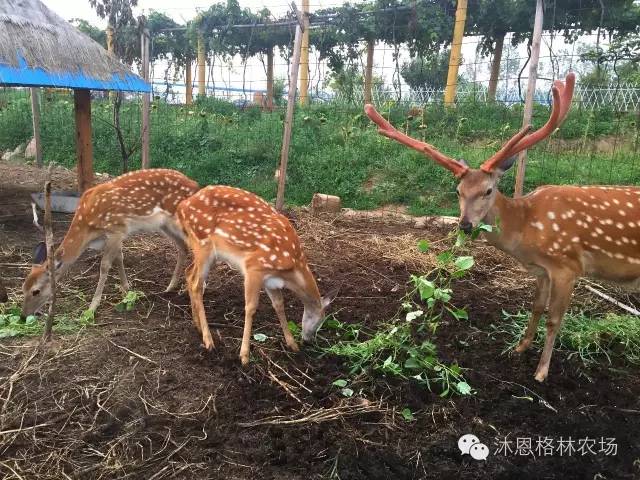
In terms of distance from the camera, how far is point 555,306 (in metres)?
3.68

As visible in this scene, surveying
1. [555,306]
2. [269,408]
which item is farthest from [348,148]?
[269,408]

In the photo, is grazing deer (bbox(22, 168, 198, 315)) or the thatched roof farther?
the thatched roof

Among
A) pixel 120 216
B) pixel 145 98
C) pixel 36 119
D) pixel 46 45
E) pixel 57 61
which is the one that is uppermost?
pixel 46 45

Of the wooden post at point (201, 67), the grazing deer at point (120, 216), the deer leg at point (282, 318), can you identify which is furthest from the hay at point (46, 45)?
the wooden post at point (201, 67)

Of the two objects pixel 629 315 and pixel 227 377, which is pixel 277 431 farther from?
pixel 629 315

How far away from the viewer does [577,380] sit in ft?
12.0

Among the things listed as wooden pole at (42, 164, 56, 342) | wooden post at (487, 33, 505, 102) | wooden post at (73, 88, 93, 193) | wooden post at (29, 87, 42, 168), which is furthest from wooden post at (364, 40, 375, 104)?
wooden pole at (42, 164, 56, 342)

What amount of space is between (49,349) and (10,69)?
374 cm

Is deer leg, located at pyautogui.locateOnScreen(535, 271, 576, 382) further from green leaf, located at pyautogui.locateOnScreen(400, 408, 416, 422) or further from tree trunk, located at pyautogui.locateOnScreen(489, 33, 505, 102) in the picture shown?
tree trunk, located at pyautogui.locateOnScreen(489, 33, 505, 102)

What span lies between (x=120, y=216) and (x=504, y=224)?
10.2ft

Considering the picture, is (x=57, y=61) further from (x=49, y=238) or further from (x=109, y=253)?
(x=49, y=238)

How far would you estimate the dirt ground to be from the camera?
2801 mm

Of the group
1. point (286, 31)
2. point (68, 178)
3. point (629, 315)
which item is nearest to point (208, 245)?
point (629, 315)

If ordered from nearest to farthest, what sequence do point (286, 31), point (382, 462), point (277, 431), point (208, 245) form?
point (382, 462)
point (277, 431)
point (208, 245)
point (286, 31)
